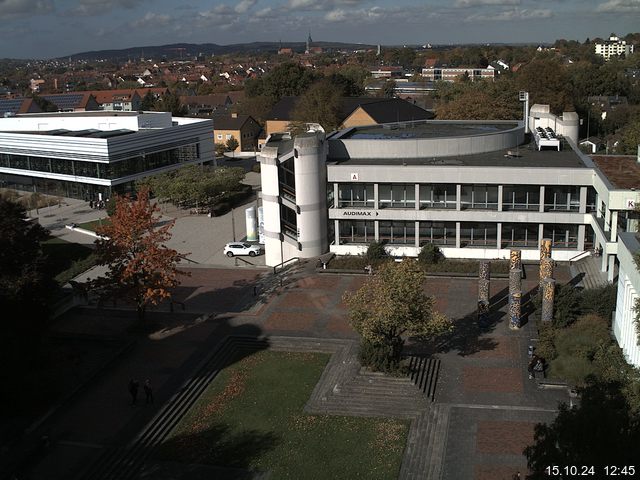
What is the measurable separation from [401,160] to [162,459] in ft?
96.4

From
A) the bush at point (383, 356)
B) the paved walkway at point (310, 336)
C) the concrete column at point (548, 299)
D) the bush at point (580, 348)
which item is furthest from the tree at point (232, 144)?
the bush at point (580, 348)

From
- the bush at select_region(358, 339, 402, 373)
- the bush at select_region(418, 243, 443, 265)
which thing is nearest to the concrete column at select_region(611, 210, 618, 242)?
the bush at select_region(418, 243, 443, 265)

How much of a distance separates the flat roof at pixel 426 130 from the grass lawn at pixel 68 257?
67.5 feet

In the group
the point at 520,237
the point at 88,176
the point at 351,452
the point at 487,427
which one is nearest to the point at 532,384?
the point at 487,427

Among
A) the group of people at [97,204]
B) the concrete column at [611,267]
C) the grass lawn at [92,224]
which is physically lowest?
the grass lawn at [92,224]

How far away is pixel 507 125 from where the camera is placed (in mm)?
58375

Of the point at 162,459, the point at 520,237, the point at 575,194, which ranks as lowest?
the point at 162,459

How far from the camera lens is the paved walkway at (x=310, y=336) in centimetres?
2459

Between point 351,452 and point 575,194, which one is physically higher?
point 575,194

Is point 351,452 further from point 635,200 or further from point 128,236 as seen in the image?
point 635,200

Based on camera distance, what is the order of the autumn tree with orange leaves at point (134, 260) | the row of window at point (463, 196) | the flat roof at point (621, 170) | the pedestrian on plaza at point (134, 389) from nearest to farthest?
the pedestrian on plaza at point (134, 389) → the autumn tree with orange leaves at point (134, 260) → the flat roof at point (621, 170) → the row of window at point (463, 196)

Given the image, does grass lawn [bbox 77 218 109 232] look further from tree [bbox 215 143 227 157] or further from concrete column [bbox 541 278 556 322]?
concrete column [bbox 541 278 556 322]

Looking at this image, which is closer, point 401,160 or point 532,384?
point 532,384

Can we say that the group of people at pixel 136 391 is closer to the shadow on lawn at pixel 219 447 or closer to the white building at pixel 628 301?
the shadow on lawn at pixel 219 447
